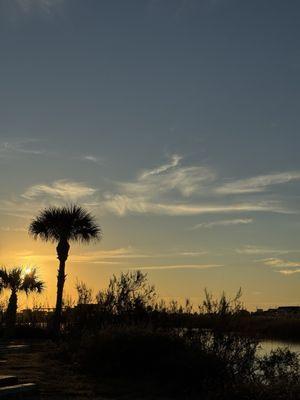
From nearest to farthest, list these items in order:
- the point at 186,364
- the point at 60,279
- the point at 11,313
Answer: the point at 186,364, the point at 11,313, the point at 60,279

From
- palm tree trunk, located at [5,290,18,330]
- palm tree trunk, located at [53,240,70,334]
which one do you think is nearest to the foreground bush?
palm tree trunk, located at [53,240,70,334]

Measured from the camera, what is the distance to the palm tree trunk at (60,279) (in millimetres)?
30500

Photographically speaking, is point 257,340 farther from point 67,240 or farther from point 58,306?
point 67,240

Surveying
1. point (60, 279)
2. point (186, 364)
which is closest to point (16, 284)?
point (60, 279)

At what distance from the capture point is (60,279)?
31859 millimetres

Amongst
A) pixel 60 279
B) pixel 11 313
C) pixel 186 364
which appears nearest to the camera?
pixel 186 364

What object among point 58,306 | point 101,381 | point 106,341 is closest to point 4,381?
point 101,381

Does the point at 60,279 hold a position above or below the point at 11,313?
above

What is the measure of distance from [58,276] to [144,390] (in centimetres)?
2039

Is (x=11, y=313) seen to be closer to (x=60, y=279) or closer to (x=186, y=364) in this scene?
(x=60, y=279)

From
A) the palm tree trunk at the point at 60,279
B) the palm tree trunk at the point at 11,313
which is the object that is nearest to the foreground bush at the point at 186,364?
the palm tree trunk at the point at 60,279

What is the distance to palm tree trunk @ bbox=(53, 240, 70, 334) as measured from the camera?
3050cm

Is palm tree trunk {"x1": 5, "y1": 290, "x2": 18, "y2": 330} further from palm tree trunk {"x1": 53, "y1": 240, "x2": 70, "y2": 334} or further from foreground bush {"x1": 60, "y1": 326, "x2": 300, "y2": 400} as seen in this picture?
foreground bush {"x1": 60, "y1": 326, "x2": 300, "y2": 400}

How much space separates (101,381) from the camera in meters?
13.4
